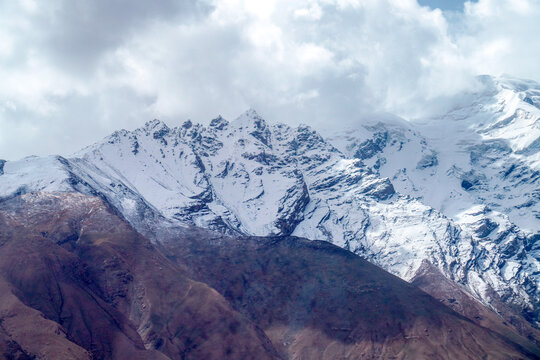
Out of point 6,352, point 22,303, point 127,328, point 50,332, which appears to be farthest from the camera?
point 127,328

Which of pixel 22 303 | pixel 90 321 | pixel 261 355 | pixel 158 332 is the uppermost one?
pixel 22 303

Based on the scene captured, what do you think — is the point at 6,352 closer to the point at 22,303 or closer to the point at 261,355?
the point at 22,303

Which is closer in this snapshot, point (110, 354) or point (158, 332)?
point (110, 354)

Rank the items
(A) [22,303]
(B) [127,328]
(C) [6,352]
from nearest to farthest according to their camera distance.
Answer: (C) [6,352] → (A) [22,303] → (B) [127,328]

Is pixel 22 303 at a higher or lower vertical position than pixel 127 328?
higher

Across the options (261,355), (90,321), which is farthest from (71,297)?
(261,355)

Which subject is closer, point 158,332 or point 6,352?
point 6,352

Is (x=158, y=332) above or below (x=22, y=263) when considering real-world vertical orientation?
below

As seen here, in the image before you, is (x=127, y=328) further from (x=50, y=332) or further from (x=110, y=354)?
(x=50, y=332)

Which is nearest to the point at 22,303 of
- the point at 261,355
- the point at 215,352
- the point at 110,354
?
the point at 110,354
